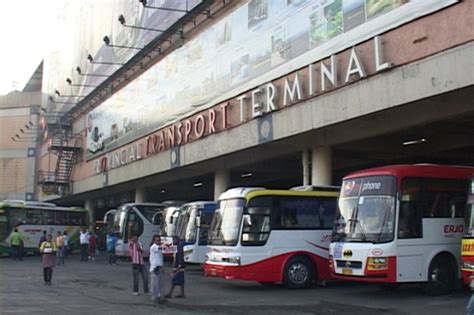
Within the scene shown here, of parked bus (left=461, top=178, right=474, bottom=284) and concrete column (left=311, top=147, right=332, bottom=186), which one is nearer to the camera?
parked bus (left=461, top=178, right=474, bottom=284)

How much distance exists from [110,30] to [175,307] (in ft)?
110

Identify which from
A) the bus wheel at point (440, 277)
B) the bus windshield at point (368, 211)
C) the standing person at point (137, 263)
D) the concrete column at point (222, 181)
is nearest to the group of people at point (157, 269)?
the standing person at point (137, 263)

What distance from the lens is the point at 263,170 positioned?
29891 millimetres

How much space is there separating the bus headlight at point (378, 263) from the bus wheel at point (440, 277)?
146 cm

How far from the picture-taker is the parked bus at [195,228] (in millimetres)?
24156

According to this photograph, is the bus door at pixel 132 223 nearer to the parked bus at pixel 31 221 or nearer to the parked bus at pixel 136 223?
the parked bus at pixel 136 223

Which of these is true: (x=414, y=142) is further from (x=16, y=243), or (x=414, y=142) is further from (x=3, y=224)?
(x=3, y=224)

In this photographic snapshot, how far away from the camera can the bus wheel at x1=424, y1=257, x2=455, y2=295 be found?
14711mm

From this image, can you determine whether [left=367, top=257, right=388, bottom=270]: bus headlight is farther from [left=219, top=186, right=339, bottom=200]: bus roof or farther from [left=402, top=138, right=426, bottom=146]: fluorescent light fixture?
[left=402, top=138, right=426, bottom=146]: fluorescent light fixture

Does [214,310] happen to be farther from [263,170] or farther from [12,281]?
[263,170]

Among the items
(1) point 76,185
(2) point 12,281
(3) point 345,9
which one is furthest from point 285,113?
(1) point 76,185

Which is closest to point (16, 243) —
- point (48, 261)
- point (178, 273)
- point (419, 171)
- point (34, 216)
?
point (34, 216)

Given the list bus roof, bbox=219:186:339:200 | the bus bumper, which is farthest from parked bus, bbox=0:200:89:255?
bus roof, bbox=219:186:339:200

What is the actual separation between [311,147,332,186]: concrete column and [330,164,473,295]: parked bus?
595cm
